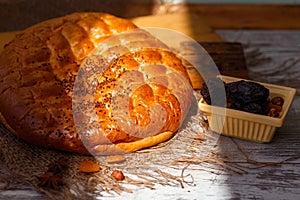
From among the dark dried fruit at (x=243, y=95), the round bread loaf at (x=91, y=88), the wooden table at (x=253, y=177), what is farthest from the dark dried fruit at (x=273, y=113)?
the round bread loaf at (x=91, y=88)

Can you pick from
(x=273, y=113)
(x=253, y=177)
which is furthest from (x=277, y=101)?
(x=253, y=177)

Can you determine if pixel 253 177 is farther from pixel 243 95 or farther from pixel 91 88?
pixel 91 88

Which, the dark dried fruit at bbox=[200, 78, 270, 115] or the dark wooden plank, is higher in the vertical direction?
A: the dark wooden plank

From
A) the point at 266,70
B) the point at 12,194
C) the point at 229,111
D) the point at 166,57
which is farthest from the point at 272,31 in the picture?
the point at 12,194

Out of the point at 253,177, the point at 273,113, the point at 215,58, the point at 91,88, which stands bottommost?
the point at 253,177

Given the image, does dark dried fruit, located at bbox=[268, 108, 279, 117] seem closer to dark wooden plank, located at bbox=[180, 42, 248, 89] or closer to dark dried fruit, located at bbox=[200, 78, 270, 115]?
dark dried fruit, located at bbox=[200, 78, 270, 115]

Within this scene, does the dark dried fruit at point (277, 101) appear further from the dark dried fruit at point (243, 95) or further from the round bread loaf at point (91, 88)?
the round bread loaf at point (91, 88)

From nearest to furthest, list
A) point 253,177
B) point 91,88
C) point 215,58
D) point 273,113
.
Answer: point 253,177, point 273,113, point 91,88, point 215,58

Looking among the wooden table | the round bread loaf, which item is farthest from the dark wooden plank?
the wooden table
